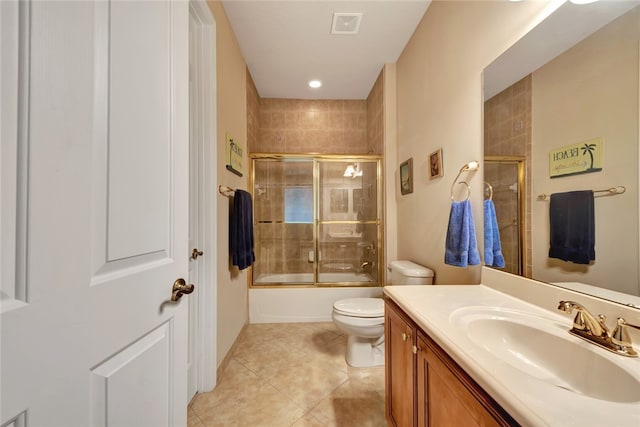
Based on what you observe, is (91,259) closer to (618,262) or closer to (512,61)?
(618,262)

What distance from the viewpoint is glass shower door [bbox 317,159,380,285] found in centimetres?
282

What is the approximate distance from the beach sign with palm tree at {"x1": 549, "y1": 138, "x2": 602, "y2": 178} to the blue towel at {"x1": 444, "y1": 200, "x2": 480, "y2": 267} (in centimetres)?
41

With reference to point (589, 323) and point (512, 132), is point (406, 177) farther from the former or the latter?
point (589, 323)

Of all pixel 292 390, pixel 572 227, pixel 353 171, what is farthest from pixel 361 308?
pixel 353 171

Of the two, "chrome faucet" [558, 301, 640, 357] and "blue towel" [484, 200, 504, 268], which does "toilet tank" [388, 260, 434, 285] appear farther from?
"chrome faucet" [558, 301, 640, 357]

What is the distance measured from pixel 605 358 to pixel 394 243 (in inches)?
68.8

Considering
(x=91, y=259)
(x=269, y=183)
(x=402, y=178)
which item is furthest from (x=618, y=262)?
(x=269, y=183)

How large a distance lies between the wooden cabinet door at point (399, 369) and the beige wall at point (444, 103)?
0.59 meters

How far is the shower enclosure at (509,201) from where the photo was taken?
102cm

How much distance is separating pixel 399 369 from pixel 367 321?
0.64m

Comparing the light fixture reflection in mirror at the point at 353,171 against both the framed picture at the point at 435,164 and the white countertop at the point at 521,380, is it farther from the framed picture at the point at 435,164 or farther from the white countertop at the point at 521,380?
the white countertop at the point at 521,380

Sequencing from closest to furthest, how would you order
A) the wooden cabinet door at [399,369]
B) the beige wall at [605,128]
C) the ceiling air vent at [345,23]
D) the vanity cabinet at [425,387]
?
the vanity cabinet at [425,387]
the beige wall at [605,128]
the wooden cabinet door at [399,369]
the ceiling air vent at [345,23]

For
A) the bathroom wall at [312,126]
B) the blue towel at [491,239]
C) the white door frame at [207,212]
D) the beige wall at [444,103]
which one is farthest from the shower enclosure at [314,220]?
the blue towel at [491,239]

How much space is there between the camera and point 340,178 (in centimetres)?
292
